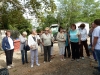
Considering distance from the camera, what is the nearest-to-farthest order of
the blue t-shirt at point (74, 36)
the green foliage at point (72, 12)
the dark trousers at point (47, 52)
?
the blue t-shirt at point (74, 36), the dark trousers at point (47, 52), the green foliage at point (72, 12)

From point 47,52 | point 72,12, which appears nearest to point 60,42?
point 47,52

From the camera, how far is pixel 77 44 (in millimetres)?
8164

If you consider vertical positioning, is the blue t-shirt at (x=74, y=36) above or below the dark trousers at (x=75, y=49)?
above

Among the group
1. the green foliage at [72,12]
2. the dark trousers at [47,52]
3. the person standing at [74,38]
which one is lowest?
the dark trousers at [47,52]

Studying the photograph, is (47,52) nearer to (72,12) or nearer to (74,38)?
(74,38)

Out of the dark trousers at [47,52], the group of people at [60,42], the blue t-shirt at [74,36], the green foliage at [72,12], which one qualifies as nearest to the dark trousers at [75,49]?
the group of people at [60,42]

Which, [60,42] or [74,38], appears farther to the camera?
[60,42]

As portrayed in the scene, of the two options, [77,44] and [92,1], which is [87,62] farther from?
[92,1]

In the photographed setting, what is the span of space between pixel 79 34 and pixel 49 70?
2135 millimetres

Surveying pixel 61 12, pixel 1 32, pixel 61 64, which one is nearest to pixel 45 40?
pixel 61 64

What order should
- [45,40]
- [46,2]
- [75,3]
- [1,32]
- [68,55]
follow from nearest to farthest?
[45,40], [68,55], [46,2], [1,32], [75,3]

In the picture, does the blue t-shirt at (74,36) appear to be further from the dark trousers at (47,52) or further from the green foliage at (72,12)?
the green foliage at (72,12)

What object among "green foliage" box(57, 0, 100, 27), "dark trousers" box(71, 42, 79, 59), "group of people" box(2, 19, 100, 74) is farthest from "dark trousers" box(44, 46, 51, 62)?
"green foliage" box(57, 0, 100, 27)

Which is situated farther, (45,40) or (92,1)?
(92,1)
